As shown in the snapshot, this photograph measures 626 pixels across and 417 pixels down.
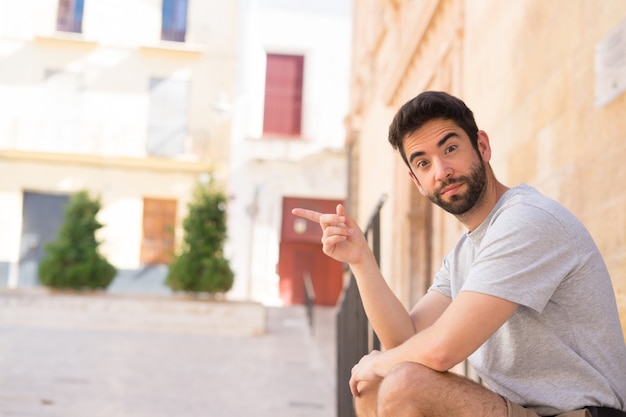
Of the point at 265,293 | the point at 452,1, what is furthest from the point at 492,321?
the point at 265,293

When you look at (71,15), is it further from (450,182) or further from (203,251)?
(450,182)

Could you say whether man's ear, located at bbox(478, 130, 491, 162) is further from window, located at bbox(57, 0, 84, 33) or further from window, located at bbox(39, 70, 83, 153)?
window, located at bbox(57, 0, 84, 33)

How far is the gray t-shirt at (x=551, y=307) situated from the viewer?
173 cm

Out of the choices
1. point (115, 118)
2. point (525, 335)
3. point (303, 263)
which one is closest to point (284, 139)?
point (303, 263)

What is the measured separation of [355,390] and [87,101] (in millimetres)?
17916

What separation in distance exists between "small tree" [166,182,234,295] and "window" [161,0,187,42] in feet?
26.7

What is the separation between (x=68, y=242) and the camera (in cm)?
1227

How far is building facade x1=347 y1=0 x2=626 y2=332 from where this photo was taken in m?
2.80

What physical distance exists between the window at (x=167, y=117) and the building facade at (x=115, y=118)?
1.0 inches

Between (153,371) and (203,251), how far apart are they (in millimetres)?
5021

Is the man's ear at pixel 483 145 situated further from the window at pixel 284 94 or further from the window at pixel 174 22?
the window at pixel 174 22

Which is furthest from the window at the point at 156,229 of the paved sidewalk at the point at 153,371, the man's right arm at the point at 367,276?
the man's right arm at the point at 367,276

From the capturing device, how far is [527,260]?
1733 millimetres

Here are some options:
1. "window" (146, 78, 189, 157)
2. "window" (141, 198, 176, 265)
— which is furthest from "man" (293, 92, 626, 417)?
"window" (146, 78, 189, 157)
